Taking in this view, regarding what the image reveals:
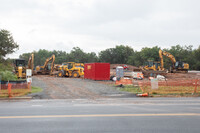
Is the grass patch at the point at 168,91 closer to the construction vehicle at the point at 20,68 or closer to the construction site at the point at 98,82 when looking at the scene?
the construction site at the point at 98,82

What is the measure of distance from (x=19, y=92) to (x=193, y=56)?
247 feet

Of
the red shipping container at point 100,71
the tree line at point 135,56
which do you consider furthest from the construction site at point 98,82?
the tree line at point 135,56

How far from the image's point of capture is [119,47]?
10544cm

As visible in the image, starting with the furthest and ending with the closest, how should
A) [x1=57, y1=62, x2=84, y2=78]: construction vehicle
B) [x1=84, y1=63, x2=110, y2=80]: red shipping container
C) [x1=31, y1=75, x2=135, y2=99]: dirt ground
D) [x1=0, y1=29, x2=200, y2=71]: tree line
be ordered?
[x1=0, y1=29, x2=200, y2=71]: tree line, [x1=57, y1=62, x2=84, y2=78]: construction vehicle, [x1=84, y1=63, x2=110, y2=80]: red shipping container, [x1=31, y1=75, x2=135, y2=99]: dirt ground

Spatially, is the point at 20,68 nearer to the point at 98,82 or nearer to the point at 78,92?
the point at 98,82

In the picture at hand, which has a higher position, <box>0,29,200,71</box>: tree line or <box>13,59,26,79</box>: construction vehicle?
<box>0,29,200,71</box>: tree line

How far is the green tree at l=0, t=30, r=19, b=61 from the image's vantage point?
41.7 metres

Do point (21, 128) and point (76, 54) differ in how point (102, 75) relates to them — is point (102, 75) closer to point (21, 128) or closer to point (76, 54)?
point (21, 128)

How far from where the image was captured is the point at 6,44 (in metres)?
42.0

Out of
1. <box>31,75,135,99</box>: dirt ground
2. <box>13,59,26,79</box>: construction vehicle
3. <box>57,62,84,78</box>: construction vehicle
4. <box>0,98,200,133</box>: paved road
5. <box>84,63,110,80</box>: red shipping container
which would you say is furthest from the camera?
<box>57,62,84,78</box>: construction vehicle

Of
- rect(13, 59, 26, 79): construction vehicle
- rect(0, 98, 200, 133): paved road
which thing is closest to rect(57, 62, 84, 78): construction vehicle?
rect(13, 59, 26, 79): construction vehicle

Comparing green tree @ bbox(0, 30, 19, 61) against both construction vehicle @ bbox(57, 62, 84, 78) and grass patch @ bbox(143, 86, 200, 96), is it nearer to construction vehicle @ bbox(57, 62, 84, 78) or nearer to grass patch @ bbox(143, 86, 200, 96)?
construction vehicle @ bbox(57, 62, 84, 78)

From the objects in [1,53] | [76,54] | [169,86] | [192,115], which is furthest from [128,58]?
[192,115]

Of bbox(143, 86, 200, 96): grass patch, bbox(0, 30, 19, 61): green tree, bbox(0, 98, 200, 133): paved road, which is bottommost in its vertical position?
bbox(143, 86, 200, 96): grass patch
